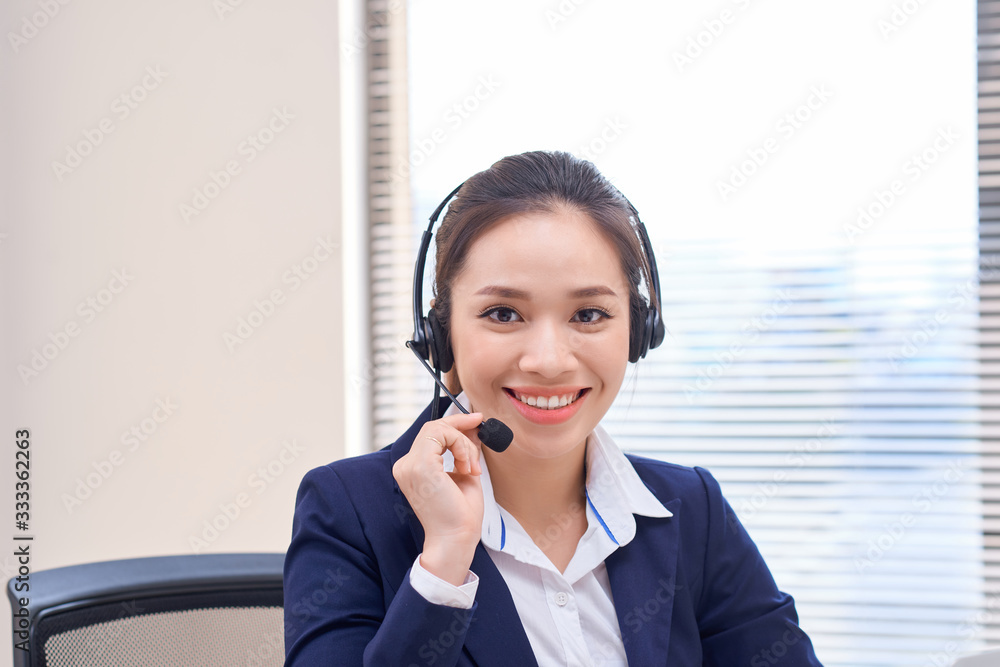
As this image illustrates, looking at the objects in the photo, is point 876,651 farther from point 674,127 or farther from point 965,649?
point 674,127

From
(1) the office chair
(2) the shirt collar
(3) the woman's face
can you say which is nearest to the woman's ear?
(2) the shirt collar

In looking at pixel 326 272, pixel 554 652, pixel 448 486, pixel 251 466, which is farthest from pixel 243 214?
pixel 554 652

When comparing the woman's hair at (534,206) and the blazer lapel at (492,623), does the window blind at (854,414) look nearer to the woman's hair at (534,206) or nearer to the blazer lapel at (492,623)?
the woman's hair at (534,206)

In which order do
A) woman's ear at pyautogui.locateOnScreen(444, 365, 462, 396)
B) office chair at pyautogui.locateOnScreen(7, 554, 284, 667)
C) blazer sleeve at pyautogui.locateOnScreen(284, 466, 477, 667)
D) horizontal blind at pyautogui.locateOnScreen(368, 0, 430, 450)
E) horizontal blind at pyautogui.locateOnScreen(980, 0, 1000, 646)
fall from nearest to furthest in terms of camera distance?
1. blazer sleeve at pyautogui.locateOnScreen(284, 466, 477, 667)
2. office chair at pyautogui.locateOnScreen(7, 554, 284, 667)
3. woman's ear at pyautogui.locateOnScreen(444, 365, 462, 396)
4. horizontal blind at pyautogui.locateOnScreen(980, 0, 1000, 646)
5. horizontal blind at pyautogui.locateOnScreen(368, 0, 430, 450)

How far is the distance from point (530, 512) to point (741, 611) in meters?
0.35

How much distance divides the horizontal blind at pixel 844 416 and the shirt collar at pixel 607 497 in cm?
86

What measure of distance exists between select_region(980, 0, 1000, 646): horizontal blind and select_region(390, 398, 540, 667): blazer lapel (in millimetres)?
1539

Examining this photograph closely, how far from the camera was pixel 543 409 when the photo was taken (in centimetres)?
101

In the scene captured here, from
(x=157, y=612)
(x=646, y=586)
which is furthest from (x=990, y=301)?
(x=157, y=612)

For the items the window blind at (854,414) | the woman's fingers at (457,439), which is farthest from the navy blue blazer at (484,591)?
the window blind at (854,414)

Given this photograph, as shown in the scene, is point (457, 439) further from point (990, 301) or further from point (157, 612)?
point (990, 301)

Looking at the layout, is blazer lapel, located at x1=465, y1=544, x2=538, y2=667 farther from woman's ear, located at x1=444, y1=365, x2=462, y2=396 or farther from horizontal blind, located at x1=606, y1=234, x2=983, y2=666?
horizontal blind, located at x1=606, y1=234, x2=983, y2=666

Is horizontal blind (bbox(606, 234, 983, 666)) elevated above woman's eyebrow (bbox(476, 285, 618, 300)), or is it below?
below

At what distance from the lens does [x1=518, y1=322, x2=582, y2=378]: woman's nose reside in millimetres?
→ 960
